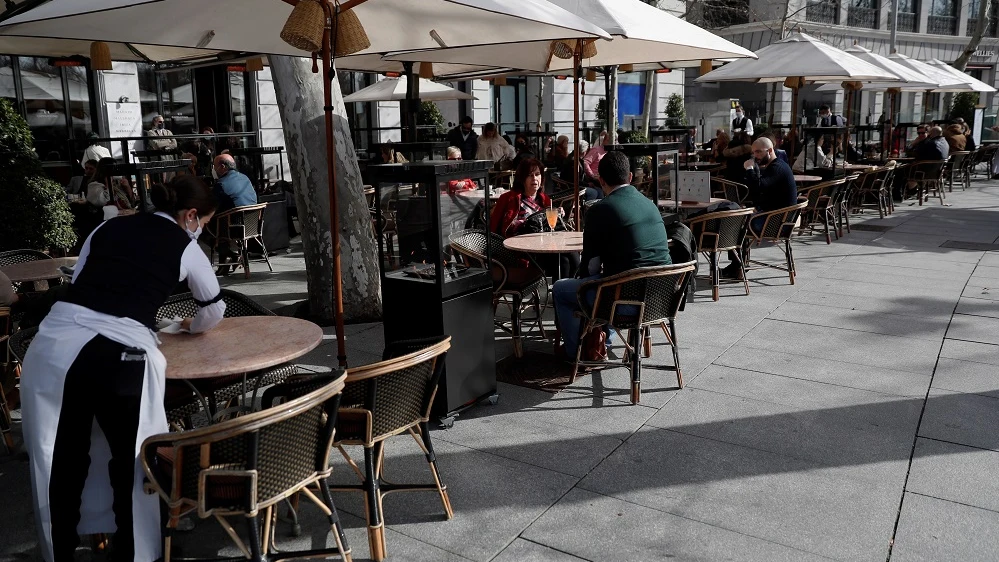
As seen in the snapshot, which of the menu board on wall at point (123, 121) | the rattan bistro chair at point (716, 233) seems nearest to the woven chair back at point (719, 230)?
the rattan bistro chair at point (716, 233)

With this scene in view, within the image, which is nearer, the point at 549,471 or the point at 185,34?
the point at 549,471

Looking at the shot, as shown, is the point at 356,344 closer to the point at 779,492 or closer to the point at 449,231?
the point at 449,231

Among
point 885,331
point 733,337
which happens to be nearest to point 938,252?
point 885,331

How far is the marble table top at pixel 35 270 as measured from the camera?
5645 mm

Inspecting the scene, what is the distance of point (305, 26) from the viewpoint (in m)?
3.64

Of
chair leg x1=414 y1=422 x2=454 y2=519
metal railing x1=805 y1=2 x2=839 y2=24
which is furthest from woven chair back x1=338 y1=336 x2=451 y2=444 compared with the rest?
metal railing x1=805 y1=2 x2=839 y2=24

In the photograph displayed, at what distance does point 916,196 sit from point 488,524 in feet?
53.7

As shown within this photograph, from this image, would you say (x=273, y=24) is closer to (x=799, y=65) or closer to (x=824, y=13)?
(x=799, y=65)

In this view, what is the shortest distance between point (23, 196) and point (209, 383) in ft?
16.9

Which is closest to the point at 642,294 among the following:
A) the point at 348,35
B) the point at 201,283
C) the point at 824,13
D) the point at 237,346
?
the point at 348,35

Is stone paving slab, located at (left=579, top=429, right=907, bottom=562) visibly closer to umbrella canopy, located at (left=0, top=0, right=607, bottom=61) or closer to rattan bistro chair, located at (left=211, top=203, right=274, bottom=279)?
umbrella canopy, located at (left=0, top=0, right=607, bottom=61)

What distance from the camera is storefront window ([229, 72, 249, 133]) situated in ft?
55.8

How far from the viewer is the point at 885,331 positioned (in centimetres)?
666

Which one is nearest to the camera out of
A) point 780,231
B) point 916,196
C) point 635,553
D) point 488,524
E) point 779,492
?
point 635,553
